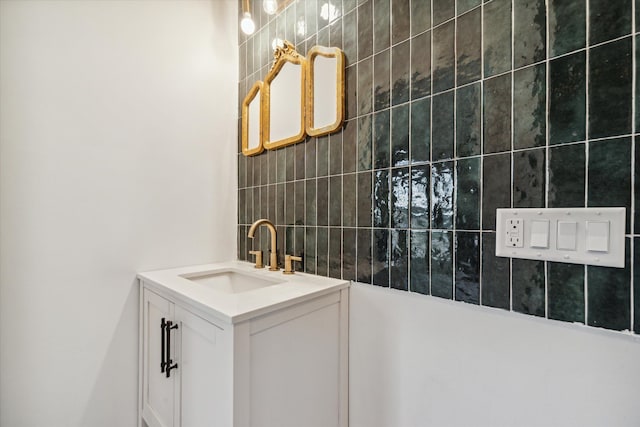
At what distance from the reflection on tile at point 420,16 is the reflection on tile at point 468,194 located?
17.9 inches

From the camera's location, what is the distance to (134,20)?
135cm

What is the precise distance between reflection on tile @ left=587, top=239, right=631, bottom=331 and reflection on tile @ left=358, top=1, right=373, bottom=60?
937mm

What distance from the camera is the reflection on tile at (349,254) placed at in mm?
1127

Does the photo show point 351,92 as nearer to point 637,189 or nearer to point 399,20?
point 399,20

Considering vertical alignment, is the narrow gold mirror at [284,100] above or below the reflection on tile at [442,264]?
above

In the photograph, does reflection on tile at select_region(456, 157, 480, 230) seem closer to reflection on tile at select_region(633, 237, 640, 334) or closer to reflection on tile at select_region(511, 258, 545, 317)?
reflection on tile at select_region(511, 258, 545, 317)

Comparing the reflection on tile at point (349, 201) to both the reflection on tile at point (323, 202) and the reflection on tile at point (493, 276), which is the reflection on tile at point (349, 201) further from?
the reflection on tile at point (493, 276)

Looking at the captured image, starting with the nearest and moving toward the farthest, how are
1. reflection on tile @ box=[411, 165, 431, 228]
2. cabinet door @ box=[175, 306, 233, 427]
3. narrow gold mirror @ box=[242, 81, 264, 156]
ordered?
cabinet door @ box=[175, 306, 233, 427]
reflection on tile @ box=[411, 165, 431, 228]
narrow gold mirror @ box=[242, 81, 264, 156]

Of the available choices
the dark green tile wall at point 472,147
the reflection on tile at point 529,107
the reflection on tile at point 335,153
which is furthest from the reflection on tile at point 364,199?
the reflection on tile at point 529,107

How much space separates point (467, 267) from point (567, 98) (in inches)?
18.7

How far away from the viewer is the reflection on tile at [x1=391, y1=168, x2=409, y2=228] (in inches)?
38.4

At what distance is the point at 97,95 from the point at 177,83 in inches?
13.9

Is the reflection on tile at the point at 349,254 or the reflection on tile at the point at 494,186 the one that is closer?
the reflection on tile at the point at 494,186

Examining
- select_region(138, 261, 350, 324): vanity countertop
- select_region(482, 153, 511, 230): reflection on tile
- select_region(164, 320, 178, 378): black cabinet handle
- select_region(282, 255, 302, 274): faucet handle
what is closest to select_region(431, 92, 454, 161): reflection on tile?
select_region(482, 153, 511, 230): reflection on tile
